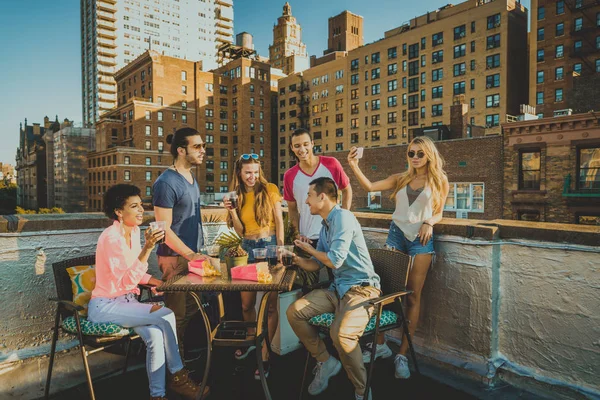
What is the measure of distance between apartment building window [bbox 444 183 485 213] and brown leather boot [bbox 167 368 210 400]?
3065 cm

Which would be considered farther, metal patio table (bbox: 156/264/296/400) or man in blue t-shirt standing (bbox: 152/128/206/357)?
man in blue t-shirt standing (bbox: 152/128/206/357)

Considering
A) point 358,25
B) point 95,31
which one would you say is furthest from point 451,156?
point 95,31

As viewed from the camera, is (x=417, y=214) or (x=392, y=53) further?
(x=392, y=53)

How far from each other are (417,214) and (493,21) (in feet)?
188

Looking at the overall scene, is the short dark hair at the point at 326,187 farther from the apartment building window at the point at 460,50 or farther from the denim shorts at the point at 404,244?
the apartment building window at the point at 460,50

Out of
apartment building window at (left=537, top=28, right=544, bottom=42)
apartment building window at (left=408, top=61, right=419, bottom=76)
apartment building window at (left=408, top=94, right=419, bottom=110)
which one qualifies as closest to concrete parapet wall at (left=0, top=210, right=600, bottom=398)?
apartment building window at (left=537, top=28, right=544, bottom=42)

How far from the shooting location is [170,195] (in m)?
3.76

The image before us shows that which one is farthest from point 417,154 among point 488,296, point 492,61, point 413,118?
point 413,118

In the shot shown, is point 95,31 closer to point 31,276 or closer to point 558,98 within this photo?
point 558,98

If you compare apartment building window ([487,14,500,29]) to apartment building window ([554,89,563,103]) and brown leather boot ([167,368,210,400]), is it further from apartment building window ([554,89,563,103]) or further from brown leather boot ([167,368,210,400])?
brown leather boot ([167,368,210,400])

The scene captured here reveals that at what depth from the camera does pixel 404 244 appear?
157 inches

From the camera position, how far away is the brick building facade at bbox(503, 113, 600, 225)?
25.5m

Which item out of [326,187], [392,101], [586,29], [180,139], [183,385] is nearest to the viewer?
[183,385]

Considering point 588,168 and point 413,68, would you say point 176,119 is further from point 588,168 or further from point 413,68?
point 588,168
